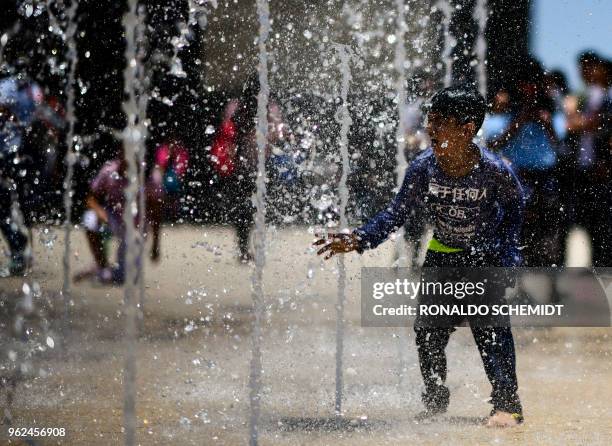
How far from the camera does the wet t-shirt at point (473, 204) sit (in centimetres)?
298

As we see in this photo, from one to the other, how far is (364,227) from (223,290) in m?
3.73

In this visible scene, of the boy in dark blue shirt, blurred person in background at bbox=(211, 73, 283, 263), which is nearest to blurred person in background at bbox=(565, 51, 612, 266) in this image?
the boy in dark blue shirt

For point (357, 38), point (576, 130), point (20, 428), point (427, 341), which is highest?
point (357, 38)

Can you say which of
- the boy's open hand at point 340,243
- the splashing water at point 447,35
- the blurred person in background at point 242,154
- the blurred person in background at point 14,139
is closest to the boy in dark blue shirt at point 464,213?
the boy's open hand at point 340,243

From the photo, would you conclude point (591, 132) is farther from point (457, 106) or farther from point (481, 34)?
point (481, 34)

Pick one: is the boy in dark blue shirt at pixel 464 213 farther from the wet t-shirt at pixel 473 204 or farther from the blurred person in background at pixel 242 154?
the blurred person in background at pixel 242 154

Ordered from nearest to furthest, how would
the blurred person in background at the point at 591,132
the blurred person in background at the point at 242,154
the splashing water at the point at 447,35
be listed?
the blurred person in background at the point at 591,132 < the blurred person in background at the point at 242,154 < the splashing water at the point at 447,35

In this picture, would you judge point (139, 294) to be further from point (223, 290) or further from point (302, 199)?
point (302, 199)

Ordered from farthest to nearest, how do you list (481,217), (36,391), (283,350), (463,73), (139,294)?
(463,73) → (139,294) → (283,350) → (36,391) → (481,217)

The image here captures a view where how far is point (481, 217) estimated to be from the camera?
9.87 feet

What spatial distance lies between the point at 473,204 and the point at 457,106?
0.32 meters

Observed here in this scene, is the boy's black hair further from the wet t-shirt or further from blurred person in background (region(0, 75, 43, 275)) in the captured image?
blurred person in background (region(0, 75, 43, 275))

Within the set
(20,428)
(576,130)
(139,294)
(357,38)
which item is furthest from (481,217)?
(357,38)

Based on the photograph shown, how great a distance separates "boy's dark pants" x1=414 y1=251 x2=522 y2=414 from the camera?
121 inches
